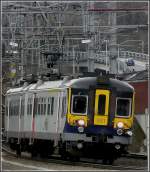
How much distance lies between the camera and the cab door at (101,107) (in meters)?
21.6

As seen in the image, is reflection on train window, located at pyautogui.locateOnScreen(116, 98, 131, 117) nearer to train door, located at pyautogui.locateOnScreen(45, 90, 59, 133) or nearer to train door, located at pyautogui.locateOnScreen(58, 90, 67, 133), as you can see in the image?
train door, located at pyautogui.locateOnScreen(58, 90, 67, 133)

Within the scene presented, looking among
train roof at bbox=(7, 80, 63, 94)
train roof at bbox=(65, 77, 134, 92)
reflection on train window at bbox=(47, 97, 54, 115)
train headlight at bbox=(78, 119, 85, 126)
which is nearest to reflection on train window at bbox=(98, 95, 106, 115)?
train roof at bbox=(65, 77, 134, 92)

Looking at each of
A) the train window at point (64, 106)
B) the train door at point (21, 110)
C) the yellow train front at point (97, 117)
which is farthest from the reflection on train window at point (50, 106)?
the train door at point (21, 110)

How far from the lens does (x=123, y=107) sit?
72.7 feet

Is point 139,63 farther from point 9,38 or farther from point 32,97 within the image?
point 32,97

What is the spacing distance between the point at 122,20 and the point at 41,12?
82.9ft

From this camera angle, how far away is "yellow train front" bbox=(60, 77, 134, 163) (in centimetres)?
2159

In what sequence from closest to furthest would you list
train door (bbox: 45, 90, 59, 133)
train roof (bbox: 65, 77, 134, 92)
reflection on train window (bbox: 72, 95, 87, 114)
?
reflection on train window (bbox: 72, 95, 87, 114), train roof (bbox: 65, 77, 134, 92), train door (bbox: 45, 90, 59, 133)

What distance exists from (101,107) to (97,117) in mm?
290

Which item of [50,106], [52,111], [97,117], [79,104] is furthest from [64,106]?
[50,106]

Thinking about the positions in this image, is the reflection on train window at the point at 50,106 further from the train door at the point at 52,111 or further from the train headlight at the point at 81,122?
the train headlight at the point at 81,122

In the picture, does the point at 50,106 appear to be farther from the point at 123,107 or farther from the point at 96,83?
the point at 123,107

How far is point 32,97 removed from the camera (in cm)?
2598

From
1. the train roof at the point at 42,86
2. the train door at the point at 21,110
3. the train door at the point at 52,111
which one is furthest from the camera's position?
the train door at the point at 21,110
